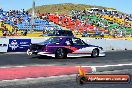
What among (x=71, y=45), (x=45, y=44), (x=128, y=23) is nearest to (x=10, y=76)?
(x=45, y=44)

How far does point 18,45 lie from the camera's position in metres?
26.5

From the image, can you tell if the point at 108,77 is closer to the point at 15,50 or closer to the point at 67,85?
the point at 67,85

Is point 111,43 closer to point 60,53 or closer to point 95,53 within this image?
point 95,53

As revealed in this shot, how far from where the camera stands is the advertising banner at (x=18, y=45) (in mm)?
26016

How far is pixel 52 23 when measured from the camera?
161 ft

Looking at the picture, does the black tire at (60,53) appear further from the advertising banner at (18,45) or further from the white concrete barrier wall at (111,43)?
the white concrete barrier wall at (111,43)

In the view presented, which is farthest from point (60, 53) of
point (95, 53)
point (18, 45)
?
point (18, 45)

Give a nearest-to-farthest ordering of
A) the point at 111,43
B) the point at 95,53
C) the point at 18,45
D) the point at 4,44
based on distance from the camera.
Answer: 1. the point at 95,53
2. the point at 4,44
3. the point at 18,45
4. the point at 111,43

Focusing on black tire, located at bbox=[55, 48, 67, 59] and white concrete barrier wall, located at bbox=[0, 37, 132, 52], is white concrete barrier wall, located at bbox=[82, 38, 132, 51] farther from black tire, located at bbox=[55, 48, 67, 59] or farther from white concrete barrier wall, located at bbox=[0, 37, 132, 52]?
black tire, located at bbox=[55, 48, 67, 59]

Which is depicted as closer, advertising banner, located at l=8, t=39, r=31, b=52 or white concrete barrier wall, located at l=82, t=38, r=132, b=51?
advertising banner, located at l=8, t=39, r=31, b=52

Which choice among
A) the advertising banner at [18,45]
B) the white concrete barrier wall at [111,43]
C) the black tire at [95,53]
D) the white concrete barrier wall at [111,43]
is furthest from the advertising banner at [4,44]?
the white concrete barrier wall at [111,43]

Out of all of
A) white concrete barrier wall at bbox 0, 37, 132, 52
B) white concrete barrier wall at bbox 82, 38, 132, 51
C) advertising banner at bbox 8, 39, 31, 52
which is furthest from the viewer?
white concrete barrier wall at bbox 82, 38, 132, 51

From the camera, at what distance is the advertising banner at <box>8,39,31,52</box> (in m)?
26.0

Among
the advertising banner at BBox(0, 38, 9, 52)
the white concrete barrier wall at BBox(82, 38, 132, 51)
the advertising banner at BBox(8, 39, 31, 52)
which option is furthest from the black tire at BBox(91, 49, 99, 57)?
the white concrete barrier wall at BBox(82, 38, 132, 51)
